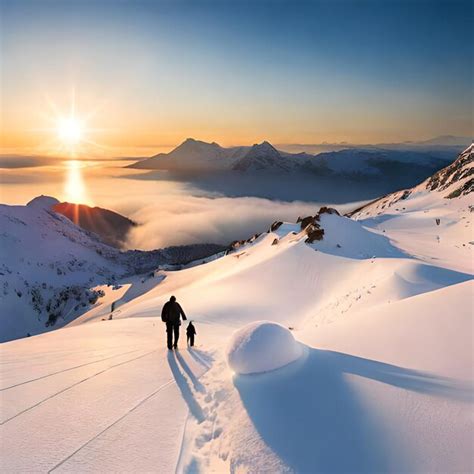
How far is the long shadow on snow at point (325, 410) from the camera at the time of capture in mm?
4066

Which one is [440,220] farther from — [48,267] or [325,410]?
[48,267]

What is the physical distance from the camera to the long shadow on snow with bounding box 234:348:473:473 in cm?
407

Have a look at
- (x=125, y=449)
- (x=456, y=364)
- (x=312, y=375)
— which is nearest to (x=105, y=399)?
(x=125, y=449)

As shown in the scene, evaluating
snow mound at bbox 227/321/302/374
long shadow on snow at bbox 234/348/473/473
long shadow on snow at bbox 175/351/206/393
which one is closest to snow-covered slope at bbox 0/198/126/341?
long shadow on snow at bbox 175/351/206/393

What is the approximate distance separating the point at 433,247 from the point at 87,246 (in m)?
140

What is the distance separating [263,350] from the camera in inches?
249

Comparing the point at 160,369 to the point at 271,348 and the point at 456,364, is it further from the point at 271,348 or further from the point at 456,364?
the point at 456,364

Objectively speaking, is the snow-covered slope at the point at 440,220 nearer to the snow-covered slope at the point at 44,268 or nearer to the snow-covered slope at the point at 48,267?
the snow-covered slope at the point at 48,267

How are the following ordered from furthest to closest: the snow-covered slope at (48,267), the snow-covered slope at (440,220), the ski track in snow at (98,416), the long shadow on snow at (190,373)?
the snow-covered slope at (48,267), the snow-covered slope at (440,220), the long shadow on snow at (190,373), the ski track in snow at (98,416)

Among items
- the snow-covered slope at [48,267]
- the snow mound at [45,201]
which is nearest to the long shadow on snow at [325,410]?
the snow-covered slope at [48,267]

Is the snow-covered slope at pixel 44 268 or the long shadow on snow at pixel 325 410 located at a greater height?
the long shadow on snow at pixel 325 410

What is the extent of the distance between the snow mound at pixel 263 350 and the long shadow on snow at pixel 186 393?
961 millimetres

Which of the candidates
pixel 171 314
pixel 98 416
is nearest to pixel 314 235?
pixel 171 314

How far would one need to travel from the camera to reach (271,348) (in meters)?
6.31
